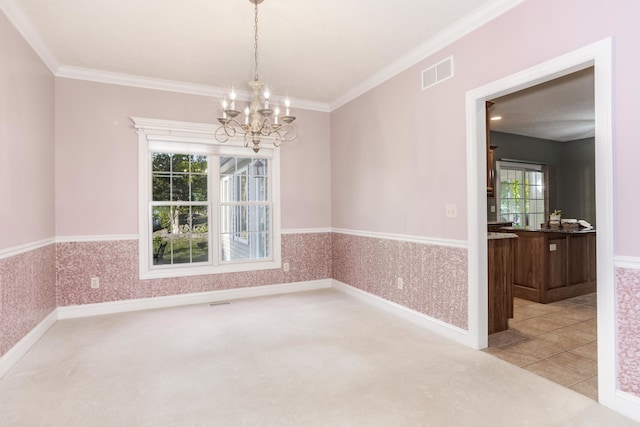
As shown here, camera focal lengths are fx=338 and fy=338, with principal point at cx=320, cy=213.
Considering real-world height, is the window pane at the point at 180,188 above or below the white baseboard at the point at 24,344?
above

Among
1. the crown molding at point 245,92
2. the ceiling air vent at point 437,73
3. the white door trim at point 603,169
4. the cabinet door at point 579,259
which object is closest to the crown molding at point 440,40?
the crown molding at point 245,92

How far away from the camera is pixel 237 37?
10.4 feet

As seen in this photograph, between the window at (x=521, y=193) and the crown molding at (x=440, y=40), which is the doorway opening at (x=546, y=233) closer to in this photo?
the window at (x=521, y=193)

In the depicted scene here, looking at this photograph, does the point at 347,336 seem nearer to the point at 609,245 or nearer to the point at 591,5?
the point at 609,245

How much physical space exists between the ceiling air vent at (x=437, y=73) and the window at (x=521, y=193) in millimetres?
3915

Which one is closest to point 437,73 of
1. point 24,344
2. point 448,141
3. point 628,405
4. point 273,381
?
point 448,141

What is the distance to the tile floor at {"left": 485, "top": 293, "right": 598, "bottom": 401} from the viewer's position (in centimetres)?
244

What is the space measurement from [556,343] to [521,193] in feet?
15.5

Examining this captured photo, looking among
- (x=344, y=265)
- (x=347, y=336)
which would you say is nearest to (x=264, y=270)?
(x=344, y=265)

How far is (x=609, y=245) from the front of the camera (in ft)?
6.61

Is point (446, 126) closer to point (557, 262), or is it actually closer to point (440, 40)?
point (440, 40)

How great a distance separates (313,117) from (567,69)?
11.2ft

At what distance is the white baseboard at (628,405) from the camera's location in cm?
193

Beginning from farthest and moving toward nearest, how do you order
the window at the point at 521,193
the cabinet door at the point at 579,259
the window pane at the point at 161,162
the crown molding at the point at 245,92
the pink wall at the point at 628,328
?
the window at the point at 521,193
the cabinet door at the point at 579,259
the window pane at the point at 161,162
the crown molding at the point at 245,92
the pink wall at the point at 628,328
